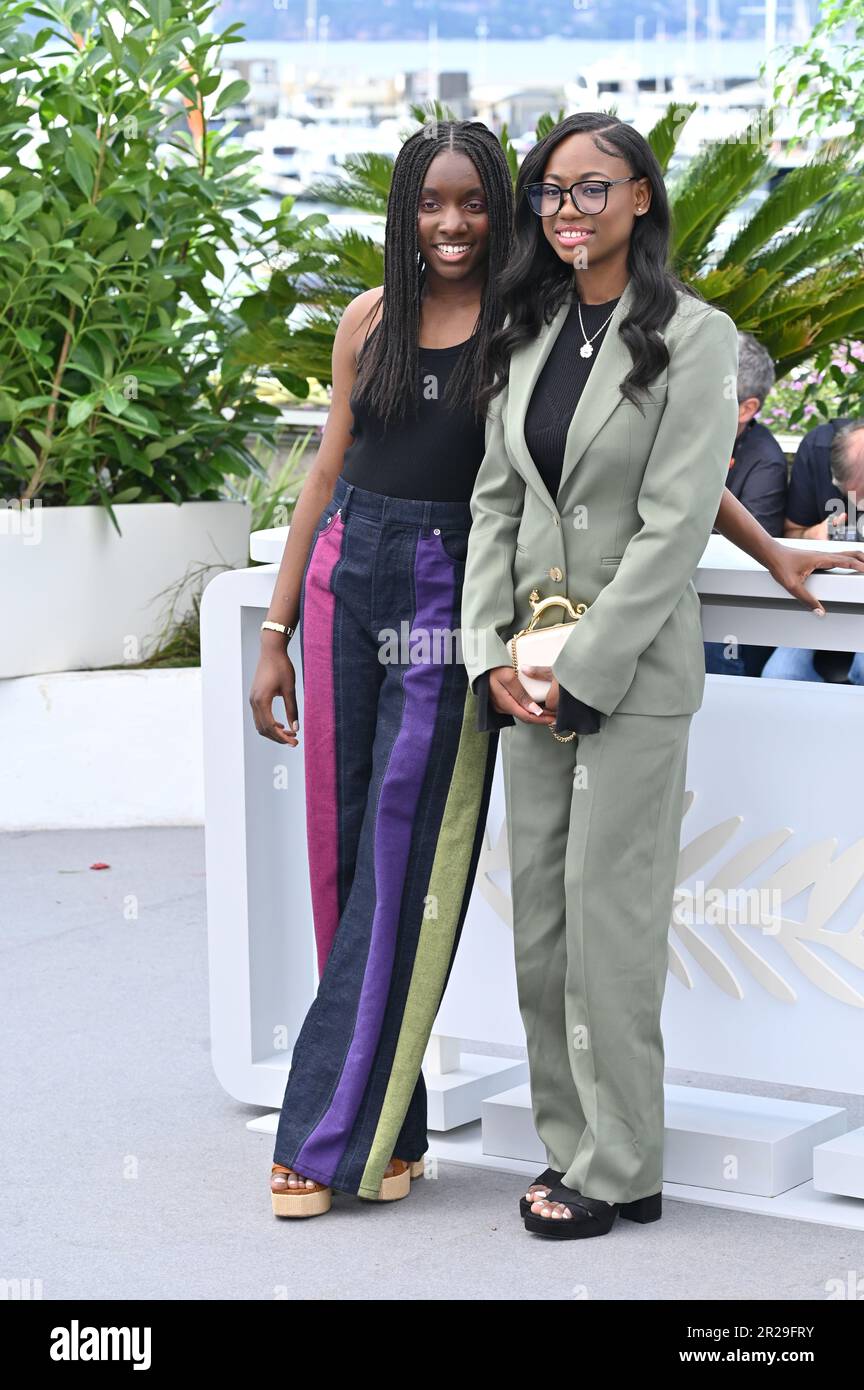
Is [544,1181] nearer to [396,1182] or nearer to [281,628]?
[396,1182]

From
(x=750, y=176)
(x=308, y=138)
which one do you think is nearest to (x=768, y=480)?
(x=750, y=176)

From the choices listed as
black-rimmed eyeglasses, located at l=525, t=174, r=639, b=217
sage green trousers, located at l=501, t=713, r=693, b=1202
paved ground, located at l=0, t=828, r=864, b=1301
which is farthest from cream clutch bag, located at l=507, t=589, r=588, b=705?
paved ground, located at l=0, t=828, r=864, b=1301

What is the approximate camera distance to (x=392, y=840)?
347 cm

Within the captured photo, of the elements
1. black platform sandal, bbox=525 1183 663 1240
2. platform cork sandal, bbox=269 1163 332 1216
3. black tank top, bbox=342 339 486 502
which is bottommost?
platform cork sandal, bbox=269 1163 332 1216

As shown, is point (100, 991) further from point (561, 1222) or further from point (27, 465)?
point (27, 465)

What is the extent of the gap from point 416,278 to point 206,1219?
175 centimetres

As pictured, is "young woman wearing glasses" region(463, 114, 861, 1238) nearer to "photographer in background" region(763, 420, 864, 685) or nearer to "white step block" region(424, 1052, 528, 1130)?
"white step block" region(424, 1052, 528, 1130)

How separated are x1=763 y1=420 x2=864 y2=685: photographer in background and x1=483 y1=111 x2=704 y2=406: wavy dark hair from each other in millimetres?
1364

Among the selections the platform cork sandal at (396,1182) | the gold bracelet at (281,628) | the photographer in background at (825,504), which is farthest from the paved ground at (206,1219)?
the photographer in background at (825,504)

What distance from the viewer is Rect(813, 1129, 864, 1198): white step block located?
3.50m

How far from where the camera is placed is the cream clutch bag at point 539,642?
322 centimetres

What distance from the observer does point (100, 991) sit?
498cm

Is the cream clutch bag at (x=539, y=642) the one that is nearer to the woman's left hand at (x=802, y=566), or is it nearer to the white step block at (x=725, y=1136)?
the woman's left hand at (x=802, y=566)

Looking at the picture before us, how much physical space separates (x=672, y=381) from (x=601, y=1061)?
1164 mm
